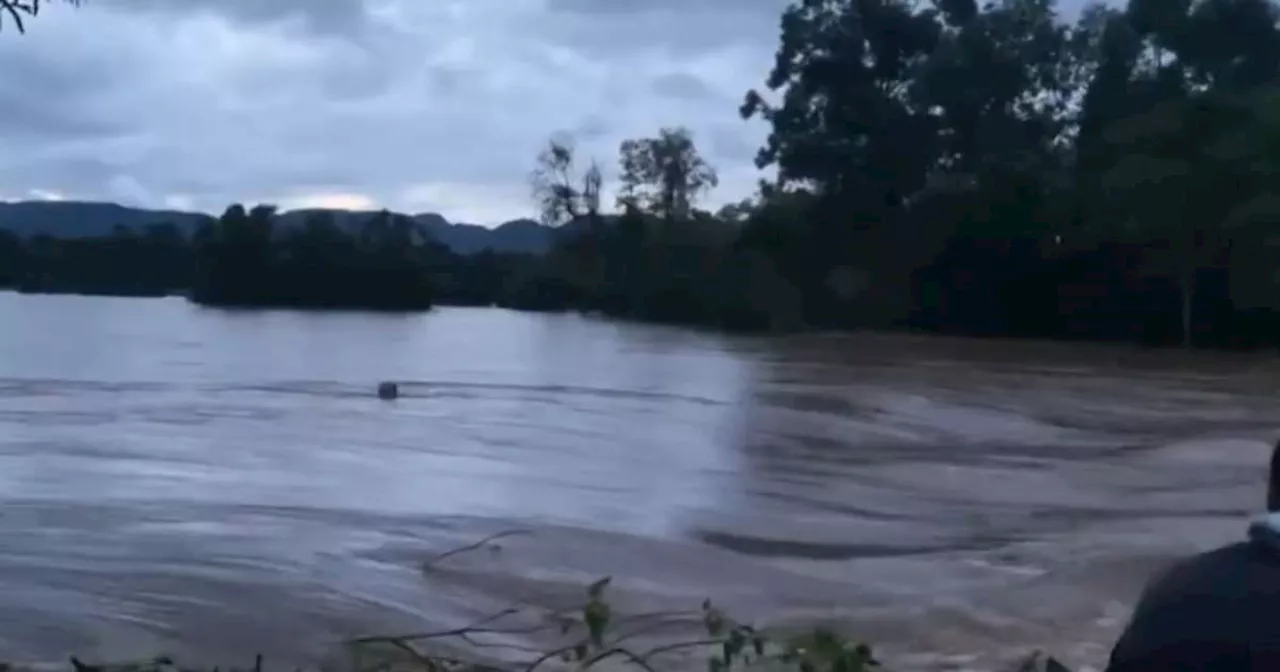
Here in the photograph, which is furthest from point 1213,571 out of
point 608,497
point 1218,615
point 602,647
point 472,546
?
point 608,497

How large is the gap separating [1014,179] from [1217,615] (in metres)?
46.9

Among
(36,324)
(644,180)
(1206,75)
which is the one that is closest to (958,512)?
(1206,75)

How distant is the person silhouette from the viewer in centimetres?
259

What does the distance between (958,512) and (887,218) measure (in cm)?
3577

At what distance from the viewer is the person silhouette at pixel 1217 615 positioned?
2.59 m

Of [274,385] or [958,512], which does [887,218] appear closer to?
[274,385]

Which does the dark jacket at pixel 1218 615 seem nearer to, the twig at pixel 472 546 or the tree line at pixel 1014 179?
the twig at pixel 472 546

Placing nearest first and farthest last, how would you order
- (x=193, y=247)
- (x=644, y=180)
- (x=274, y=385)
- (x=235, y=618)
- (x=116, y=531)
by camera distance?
1. (x=235, y=618)
2. (x=116, y=531)
3. (x=274, y=385)
4. (x=193, y=247)
5. (x=644, y=180)

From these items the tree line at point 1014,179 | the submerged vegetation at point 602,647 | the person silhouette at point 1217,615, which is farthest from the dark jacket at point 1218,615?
the tree line at point 1014,179

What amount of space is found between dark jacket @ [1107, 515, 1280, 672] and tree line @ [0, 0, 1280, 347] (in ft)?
129

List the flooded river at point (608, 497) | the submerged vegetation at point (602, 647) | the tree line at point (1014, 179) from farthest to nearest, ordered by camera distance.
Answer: the tree line at point (1014, 179)
the flooded river at point (608, 497)
the submerged vegetation at point (602, 647)

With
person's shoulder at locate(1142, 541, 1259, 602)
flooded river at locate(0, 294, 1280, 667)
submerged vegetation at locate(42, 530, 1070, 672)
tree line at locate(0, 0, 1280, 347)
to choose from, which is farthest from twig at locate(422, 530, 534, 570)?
tree line at locate(0, 0, 1280, 347)

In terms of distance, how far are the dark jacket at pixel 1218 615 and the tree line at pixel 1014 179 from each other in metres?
39.5

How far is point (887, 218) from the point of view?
168 feet
